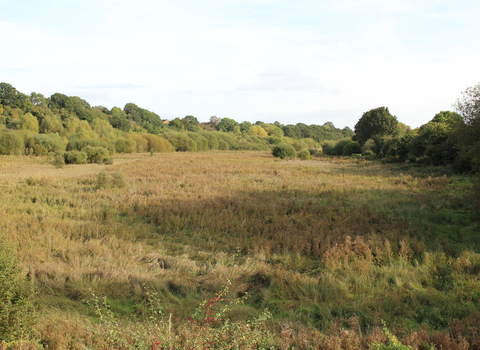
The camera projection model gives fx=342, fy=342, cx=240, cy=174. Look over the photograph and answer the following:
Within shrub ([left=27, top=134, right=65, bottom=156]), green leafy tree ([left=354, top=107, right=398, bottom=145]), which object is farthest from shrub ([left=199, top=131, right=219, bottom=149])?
shrub ([left=27, top=134, right=65, bottom=156])

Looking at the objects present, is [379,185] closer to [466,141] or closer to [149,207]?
[466,141]

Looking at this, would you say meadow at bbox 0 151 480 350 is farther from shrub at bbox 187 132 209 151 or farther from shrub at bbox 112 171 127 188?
shrub at bbox 187 132 209 151

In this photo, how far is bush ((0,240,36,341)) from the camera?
3846 mm

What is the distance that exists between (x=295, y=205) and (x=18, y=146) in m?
38.9

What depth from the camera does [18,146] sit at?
39.4 meters

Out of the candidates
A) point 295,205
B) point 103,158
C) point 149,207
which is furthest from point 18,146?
point 295,205

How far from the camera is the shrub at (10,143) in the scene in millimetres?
38531

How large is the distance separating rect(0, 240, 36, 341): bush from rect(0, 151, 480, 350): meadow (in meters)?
0.09

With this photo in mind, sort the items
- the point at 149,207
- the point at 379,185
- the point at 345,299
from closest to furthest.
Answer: the point at 345,299
the point at 149,207
the point at 379,185

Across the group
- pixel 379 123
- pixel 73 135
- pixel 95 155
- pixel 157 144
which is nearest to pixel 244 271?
pixel 95 155

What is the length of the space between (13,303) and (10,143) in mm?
42047

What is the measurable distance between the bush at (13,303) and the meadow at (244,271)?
0.29ft

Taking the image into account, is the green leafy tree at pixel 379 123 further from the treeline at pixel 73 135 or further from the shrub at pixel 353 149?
the treeline at pixel 73 135

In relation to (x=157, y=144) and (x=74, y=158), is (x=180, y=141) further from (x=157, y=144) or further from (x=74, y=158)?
(x=74, y=158)
